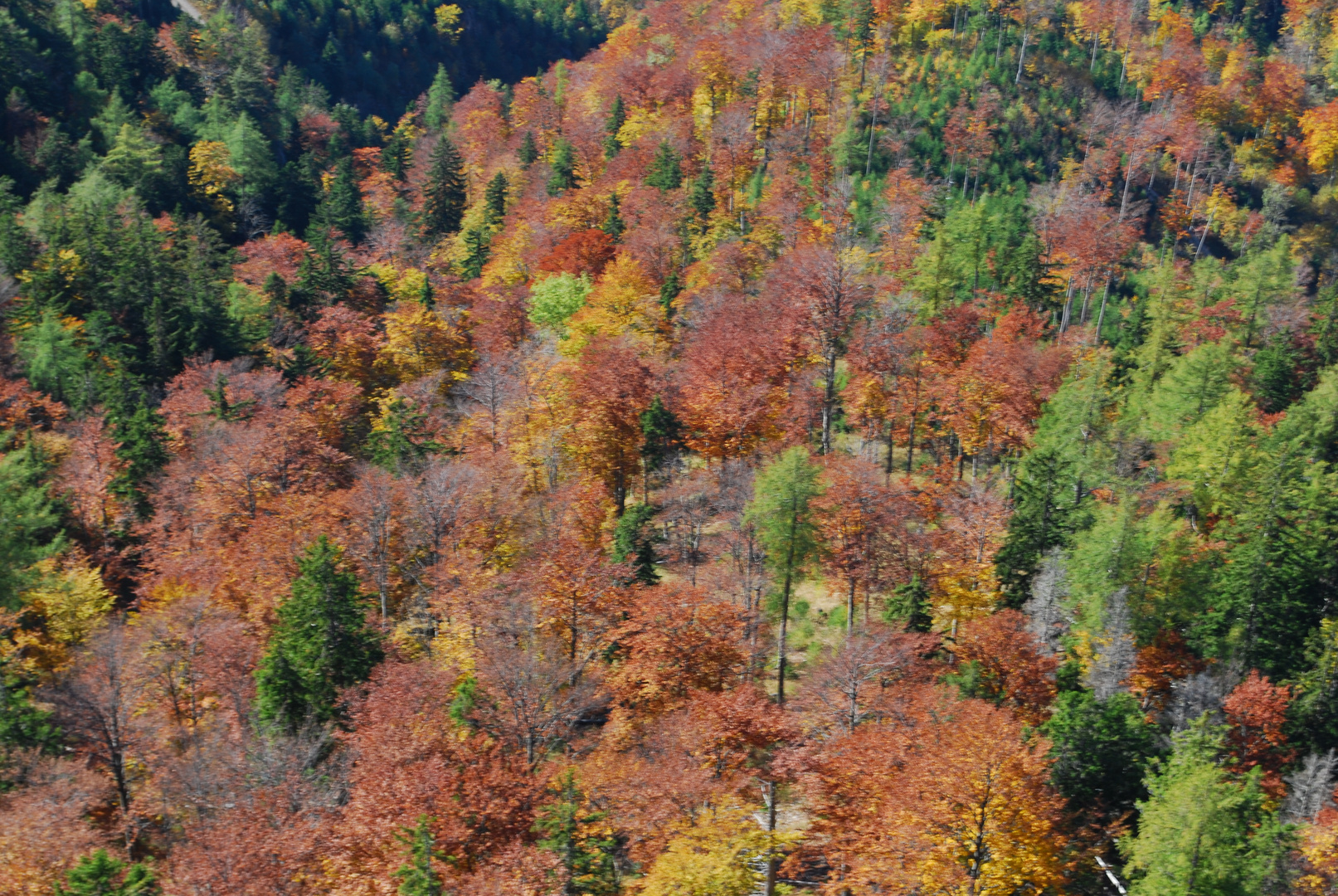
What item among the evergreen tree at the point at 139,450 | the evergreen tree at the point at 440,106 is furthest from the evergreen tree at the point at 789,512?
the evergreen tree at the point at 440,106

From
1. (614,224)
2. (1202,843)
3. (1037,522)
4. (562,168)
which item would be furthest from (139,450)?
(1202,843)

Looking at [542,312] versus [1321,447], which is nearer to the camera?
[1321,447]

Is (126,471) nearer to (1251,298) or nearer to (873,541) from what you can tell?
(873,541)

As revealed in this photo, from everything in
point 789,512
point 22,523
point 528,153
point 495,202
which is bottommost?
point 22,523

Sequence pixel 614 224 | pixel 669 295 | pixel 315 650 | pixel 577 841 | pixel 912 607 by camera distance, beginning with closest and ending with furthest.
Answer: pixel 577 841 → pixel 315 650 → pixel 912 607 → pixel 669 295 → pixel 614 224

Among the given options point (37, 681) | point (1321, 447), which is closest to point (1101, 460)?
point (1321, 447)

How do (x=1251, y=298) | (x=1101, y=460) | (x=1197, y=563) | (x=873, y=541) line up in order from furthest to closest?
(x=1251, y=298)
(x=1101, y=460)
(x=873, y=541)
(x=1197, y=563)

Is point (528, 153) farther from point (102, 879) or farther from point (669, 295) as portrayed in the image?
point (102, 879)
